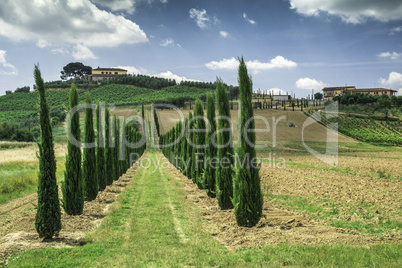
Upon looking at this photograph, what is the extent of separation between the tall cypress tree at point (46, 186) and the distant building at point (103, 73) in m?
169

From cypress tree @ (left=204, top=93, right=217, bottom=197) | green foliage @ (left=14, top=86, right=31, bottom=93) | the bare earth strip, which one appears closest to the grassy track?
the bare earth strip

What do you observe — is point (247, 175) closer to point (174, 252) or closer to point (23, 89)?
point (174, 252)

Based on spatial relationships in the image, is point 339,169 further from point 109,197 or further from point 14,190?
point 14,190

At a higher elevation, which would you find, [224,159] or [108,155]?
[224,159]

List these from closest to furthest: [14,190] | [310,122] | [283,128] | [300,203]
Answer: [300,203] → [14,190] → [283,128] → [310,122]

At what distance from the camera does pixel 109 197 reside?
1406 cm

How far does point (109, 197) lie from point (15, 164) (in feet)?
47.9

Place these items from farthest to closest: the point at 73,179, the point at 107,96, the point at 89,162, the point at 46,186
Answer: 1. the point at 107,96
2. the point at 89,162
3. the point at 73,179
4. the point at 46,186

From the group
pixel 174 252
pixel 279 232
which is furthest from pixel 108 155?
pixel 279 232

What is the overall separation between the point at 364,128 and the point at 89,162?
63582 millimetres

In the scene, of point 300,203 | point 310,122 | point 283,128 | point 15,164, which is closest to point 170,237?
point 300,203

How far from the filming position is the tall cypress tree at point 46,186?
24.6 feet

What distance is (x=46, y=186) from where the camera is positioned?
7754 millimetres

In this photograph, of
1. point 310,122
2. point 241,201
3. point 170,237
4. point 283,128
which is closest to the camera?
point 170,237
